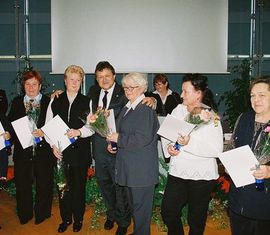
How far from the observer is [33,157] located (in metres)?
3.63

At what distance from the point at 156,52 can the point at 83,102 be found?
131 inches

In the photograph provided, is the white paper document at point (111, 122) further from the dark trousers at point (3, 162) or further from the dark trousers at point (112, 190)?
the dark trousers at point (3, 162)

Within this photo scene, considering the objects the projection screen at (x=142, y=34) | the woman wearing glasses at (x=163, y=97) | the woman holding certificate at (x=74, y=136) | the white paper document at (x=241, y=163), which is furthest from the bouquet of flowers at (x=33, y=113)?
the projection screen at (x=142, y=34)

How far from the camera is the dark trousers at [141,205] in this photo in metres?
2.88

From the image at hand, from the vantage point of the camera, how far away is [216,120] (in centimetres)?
259

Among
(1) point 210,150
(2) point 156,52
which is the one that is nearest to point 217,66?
(2) point 156,52

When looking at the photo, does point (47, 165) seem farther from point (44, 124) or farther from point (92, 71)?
point (92, 71)

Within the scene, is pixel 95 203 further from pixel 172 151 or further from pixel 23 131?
pixel 172 151

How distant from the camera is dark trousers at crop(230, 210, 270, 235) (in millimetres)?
2172

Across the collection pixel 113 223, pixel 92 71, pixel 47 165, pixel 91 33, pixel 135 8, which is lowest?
pixel 113 223

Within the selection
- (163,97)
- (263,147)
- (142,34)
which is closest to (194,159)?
(263,147)

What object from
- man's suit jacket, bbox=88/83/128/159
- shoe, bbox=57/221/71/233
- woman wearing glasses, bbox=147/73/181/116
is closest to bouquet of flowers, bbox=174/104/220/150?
man's suit jacket, bbox=88/83/128/159

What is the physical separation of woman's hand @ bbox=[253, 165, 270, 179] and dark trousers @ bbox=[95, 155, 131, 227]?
1.57 m

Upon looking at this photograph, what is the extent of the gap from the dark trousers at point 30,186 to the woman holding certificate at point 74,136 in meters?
0.32
